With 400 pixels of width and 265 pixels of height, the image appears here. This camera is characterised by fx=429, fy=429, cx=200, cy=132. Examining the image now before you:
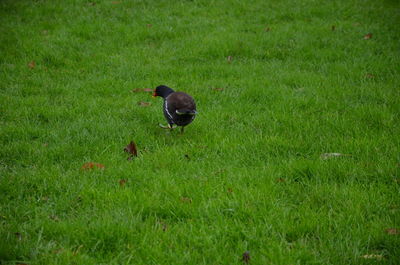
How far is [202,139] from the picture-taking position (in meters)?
5.29

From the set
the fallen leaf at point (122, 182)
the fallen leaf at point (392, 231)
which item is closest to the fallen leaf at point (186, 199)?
the fallen leaf at point (122, 182)

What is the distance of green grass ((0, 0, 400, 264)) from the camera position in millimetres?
3363

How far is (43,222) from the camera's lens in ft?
11.6

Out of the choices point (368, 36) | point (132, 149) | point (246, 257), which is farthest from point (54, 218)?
point (368, 36)

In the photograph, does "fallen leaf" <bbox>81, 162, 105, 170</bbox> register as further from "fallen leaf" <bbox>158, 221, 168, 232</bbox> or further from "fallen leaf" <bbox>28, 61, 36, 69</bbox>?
"fallen leaf" <bbox>28, 61, 36, 69</bbox>

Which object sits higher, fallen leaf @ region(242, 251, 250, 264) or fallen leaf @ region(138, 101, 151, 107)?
fallen leaf @ region(138, 101, 151, 107)

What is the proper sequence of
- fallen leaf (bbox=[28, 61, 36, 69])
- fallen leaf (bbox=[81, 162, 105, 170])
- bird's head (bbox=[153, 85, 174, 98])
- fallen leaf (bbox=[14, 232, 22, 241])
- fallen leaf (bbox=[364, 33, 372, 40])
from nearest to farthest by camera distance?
1. fallen leaf (bbox=[14, 232, 22, 241])
2. fallen leaf (bbox=[81, 162, 105, 170])
3. bird's head (bbox=[153, 85, 174, 98])
4. fallen leaf (bbox=[28, 61, 36, 69])
5. fallen leaf (bbox=[364, 33, 372, 40])

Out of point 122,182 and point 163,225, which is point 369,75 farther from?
point 163,225

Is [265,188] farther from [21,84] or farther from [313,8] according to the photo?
[313,8]

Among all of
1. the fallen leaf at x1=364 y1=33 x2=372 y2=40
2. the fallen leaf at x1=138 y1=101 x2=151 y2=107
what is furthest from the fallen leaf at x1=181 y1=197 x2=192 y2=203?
the fallen leaf at x1=364 y1=33 x2=372 y2=40

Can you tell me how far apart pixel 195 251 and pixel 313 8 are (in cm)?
914

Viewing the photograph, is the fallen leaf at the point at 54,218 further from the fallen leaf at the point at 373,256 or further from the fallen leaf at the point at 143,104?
the fallen leaf at the point at 143,104

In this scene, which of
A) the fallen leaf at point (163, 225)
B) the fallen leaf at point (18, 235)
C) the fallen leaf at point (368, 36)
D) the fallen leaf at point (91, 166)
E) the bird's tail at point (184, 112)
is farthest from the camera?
the fallen leaf at point (368, 36)

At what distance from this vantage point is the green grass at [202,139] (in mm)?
3363
